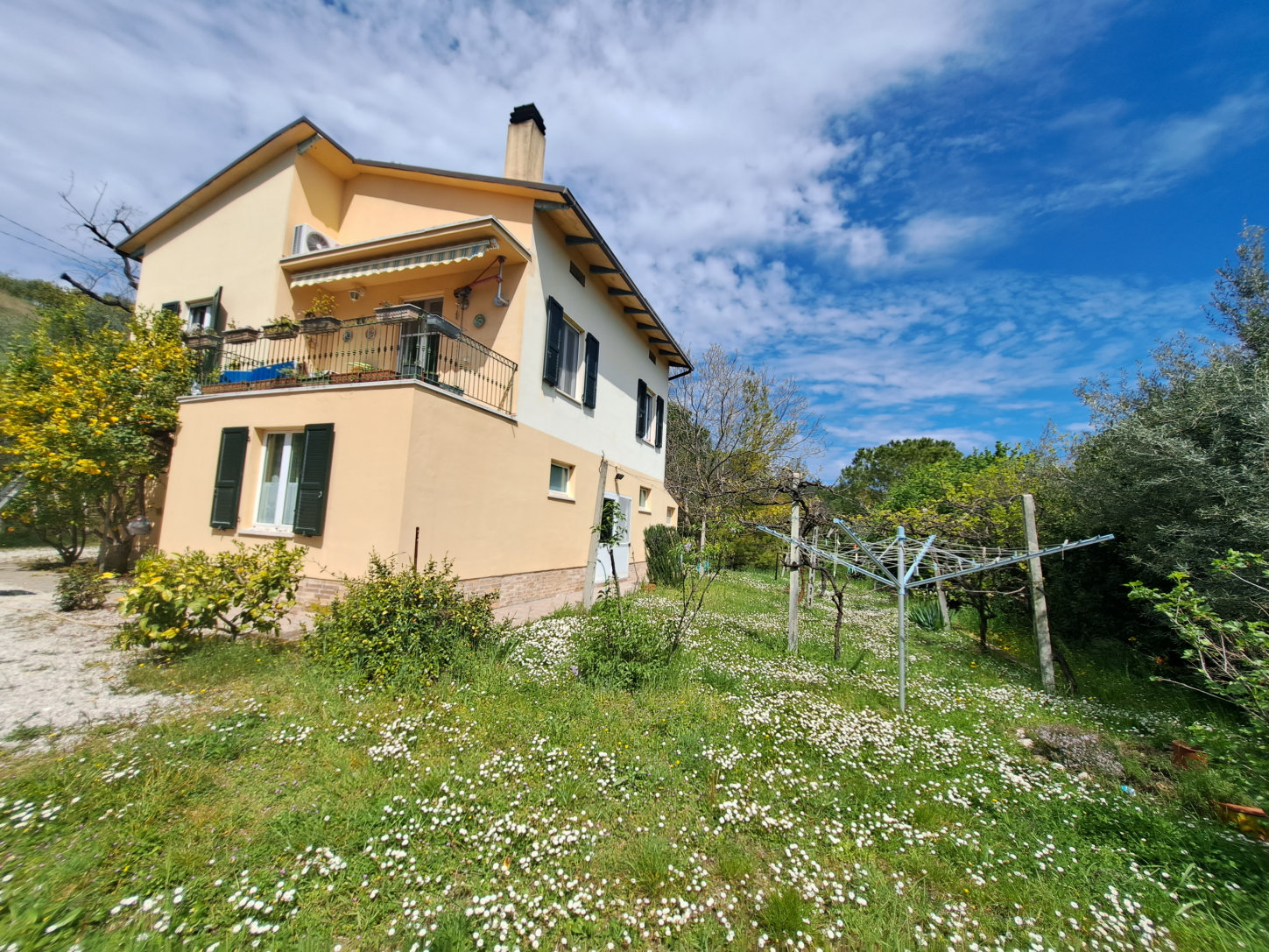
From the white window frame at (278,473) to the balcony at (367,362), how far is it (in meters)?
0.80

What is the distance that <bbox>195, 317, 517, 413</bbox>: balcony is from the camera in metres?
7.52

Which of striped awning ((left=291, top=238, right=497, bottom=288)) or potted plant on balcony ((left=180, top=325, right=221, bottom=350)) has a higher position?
striped awning ((left=291, top=238, right=497, bottom=288))

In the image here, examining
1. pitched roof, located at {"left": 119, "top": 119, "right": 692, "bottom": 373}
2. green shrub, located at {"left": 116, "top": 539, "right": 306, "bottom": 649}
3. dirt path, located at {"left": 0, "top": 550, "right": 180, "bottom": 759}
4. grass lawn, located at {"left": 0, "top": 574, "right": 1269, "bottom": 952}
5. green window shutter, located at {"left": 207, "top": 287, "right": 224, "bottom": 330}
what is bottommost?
grass lawn, located at {"left": 0, "top": 574, "right": 1269, "bottom": 952}

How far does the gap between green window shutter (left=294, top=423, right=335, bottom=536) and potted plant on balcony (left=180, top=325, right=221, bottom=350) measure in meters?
4.59

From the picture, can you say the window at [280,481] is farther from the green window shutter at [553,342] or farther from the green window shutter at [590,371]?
the green window shutter at [590,371]

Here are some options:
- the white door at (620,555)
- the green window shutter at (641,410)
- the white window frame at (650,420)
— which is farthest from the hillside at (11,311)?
the white door at (620,555)

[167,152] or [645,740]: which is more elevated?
[167,152]

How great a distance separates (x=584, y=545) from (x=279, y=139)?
10.6 meters

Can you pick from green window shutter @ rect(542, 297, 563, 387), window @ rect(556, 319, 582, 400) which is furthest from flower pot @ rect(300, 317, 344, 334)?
window @ rect(556, 319, 582, 400)

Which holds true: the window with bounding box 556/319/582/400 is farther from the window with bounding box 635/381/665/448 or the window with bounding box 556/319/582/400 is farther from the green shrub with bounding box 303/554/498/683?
the green shrub with bounding box 303/554/498/683

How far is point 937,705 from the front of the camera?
534 cm

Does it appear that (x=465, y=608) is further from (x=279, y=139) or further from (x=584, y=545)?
(x=279, y=139)

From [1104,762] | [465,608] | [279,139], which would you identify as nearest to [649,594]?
[465,608]

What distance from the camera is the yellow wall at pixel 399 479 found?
21.5 ft
